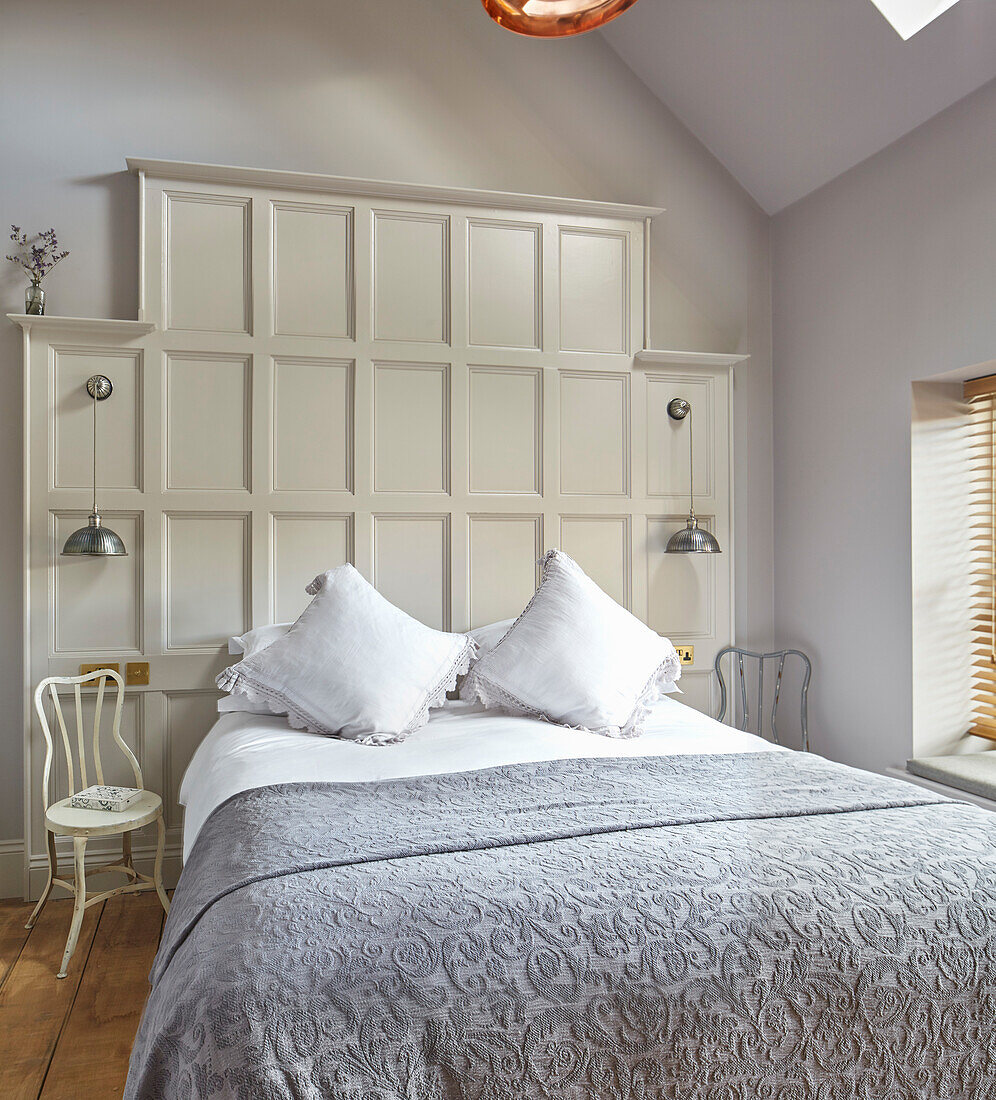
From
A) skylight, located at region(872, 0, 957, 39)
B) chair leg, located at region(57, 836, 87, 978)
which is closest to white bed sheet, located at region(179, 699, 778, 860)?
chair leg, located at region(57, 836, 87, 978)

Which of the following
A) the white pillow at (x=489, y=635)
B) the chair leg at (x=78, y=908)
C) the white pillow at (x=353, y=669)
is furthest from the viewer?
the white pillow at (x=489, y=635)

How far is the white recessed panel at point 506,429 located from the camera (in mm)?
3393

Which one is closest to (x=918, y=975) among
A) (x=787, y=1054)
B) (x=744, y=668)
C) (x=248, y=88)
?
(x=787, y=1054)

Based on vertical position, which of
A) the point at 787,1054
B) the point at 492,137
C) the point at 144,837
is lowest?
the point at 144,837

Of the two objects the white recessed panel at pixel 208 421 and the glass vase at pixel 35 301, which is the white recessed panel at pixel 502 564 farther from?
the glass vase at pixel 35 301

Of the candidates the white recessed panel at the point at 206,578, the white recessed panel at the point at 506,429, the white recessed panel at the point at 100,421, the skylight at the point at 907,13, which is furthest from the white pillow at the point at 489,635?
the skylight at the point at 907,13

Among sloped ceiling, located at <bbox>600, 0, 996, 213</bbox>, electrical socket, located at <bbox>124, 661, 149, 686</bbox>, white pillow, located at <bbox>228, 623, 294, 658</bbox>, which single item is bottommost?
electrical socket, located at <bbox>124, 661, 149, 686</bbox>

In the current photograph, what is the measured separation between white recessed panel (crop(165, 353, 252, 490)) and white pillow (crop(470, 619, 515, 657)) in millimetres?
1053

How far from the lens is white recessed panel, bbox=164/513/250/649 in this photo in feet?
10.2

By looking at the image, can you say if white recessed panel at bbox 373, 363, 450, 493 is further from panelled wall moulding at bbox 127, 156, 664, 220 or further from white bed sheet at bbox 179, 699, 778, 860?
white bed sheet at bbox 179, 699, 778, 860

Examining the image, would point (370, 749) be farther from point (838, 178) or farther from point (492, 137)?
point (838, 178)

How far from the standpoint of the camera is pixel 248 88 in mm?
3256

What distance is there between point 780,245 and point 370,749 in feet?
9.47

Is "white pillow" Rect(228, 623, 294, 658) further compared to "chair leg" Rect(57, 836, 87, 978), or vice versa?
"white pillow" Rect(228, 623, 294, 658)
